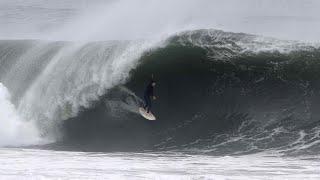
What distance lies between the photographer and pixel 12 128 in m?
17.0

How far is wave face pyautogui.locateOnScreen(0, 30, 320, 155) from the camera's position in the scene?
1548cm

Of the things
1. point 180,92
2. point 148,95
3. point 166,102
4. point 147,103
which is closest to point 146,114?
point 147,103

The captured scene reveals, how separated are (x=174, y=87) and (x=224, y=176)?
8.10m

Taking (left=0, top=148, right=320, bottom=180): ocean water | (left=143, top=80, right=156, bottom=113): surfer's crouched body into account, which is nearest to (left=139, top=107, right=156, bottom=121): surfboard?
(left=143, top=80, right=156, bottom=113): surfer's crouched body

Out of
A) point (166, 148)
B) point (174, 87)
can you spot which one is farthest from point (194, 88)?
point (166, 148)

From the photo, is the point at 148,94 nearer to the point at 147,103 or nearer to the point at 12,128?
the point at 147,103

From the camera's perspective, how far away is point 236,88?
17047 millimetres

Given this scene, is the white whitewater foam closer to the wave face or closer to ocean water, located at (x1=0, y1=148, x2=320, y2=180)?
the wave face

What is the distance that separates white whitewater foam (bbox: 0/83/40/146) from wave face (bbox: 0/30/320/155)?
1.20 ft

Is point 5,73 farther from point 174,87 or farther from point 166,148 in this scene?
point 166,148

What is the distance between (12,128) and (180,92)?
197 inches

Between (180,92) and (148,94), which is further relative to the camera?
(180,92)

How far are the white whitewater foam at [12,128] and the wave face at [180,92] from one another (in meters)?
0.37

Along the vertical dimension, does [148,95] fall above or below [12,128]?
above
